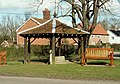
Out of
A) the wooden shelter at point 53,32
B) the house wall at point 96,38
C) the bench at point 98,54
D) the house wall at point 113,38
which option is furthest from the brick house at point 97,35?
the bench at point 98,54

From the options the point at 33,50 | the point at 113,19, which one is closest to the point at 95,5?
the point at 113,19

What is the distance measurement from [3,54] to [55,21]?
18.6 feet

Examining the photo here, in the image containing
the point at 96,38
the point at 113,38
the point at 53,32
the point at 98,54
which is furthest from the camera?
the point at 113,38

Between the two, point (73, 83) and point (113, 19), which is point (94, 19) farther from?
point (73, 83)

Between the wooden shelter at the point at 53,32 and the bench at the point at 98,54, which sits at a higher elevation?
the wooden shelter at the point at 53,32

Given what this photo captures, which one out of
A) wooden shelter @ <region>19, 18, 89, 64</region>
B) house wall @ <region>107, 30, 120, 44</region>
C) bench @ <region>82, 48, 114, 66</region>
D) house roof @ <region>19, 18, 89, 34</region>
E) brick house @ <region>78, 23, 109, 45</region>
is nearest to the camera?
bench @ <region>82, 48, 114, 66</region>

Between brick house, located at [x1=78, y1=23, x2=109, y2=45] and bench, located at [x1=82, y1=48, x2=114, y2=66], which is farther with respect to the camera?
brick house, located at [x1=78, y1=23, x2=109, y2=45]

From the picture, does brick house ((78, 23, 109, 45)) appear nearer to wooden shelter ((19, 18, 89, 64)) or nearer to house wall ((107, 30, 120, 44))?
house wall ((107, 30, 120, 44))

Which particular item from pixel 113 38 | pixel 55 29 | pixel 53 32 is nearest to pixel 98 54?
pixel 53 32

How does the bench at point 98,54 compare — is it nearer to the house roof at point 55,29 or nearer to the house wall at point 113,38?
the house roof at point 55,29

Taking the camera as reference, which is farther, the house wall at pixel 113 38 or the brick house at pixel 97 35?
the house wall at pixel 113 38

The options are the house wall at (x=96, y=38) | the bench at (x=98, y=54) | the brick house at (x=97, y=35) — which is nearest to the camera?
the bench at (x=98, y=54)

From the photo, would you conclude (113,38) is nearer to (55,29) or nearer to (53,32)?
(55,29)

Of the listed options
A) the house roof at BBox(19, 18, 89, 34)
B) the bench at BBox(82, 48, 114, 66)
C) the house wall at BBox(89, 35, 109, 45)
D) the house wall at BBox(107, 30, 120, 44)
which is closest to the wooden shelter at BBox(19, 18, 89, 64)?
the house roof at BBox(19, 18, 89, 34)
